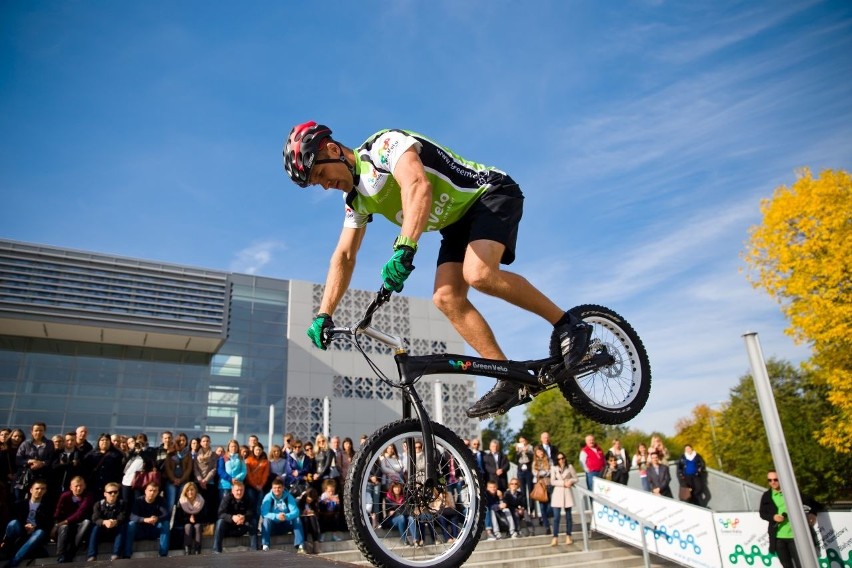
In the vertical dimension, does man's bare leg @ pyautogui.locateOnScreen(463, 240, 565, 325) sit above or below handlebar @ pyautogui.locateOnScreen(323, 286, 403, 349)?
above

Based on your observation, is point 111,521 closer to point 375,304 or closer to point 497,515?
point 497,515

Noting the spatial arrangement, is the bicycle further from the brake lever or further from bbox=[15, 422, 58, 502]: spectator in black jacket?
bbox=[15, 422, 58, 502]: spectator in black jacket

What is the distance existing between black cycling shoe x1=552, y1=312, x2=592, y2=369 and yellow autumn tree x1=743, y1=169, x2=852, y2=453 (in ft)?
72.4

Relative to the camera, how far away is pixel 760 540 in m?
12.9

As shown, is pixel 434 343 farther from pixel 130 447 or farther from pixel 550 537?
pixel 130 447

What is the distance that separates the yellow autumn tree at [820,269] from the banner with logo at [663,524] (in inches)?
473

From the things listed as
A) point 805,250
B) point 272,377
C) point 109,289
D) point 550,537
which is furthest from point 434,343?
point 550,537

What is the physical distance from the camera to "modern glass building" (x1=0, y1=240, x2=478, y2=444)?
33.9m

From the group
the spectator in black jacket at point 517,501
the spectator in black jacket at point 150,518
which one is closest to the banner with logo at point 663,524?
the spectator in black jacket at point 517,501

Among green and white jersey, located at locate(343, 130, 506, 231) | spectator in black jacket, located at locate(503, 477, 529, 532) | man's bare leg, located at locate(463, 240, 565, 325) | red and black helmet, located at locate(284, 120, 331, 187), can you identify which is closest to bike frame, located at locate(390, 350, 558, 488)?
man's bare leg, located at locate(463, 240, 565, 325)

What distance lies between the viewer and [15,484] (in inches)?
422

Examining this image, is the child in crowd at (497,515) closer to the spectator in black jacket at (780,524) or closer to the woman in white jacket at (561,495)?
the woman in white jacket at (561,495)

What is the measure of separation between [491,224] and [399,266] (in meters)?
1.08

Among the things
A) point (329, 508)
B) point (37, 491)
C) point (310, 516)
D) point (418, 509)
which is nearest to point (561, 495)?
point (329, 508)
